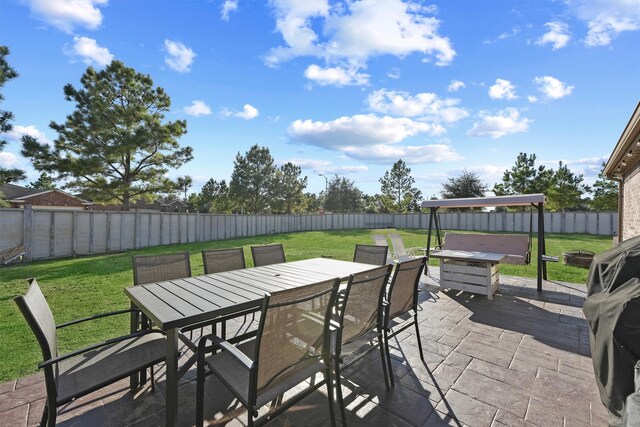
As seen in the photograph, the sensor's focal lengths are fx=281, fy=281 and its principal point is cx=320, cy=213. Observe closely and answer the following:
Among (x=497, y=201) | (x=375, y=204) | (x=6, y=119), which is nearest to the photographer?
(x=497, y=201)

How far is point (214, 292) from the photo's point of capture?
2.29 m

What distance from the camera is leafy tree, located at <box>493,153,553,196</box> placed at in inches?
951

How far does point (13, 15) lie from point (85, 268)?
5545 millimetres

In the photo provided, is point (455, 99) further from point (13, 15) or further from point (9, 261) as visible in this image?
point (9, 261)

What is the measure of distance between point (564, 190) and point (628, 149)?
904 inches

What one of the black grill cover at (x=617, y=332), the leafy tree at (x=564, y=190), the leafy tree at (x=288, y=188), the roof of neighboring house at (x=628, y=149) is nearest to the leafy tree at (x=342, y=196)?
the leafy tree at (x=288, y=188)

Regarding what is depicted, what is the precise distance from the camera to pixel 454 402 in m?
2.05

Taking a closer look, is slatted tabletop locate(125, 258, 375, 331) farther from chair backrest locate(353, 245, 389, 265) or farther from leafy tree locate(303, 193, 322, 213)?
leafy tree locate(303, 193, 322, 213)

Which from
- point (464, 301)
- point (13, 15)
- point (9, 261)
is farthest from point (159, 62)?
point (464, 301)

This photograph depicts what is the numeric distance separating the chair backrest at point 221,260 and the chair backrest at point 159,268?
26cm

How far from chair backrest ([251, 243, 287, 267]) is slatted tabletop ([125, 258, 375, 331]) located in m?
0.43

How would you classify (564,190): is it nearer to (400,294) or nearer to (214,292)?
(400,294)

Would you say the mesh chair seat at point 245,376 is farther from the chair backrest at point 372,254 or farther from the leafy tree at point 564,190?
the leafy tree at point 564,190

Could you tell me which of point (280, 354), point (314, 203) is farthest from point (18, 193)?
point (280, 354)
